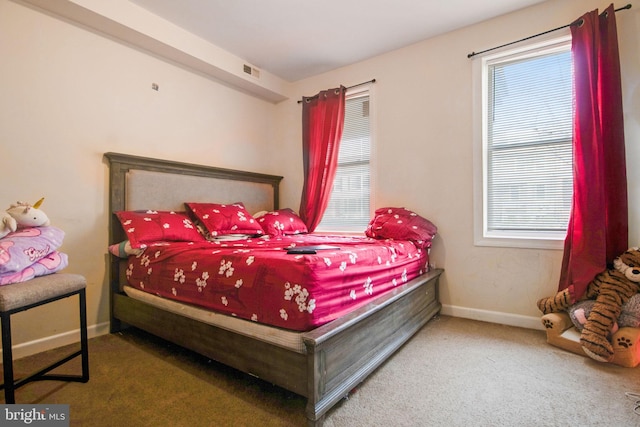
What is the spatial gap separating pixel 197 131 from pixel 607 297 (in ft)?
11.7

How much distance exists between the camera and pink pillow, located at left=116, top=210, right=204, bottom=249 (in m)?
2.27

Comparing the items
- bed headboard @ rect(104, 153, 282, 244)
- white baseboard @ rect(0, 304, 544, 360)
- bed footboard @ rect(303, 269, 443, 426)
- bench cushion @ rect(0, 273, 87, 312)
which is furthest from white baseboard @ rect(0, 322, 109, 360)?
bed footboard @ rect(303, 269, 443, 426)

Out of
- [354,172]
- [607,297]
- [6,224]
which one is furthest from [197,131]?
[607,297]

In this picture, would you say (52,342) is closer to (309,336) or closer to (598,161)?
(309,336)

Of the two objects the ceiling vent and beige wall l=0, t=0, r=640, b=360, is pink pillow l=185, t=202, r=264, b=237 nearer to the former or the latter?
beige wall l=0, t=0, r=640, b=360

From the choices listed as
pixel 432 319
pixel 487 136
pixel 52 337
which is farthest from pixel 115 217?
pixel 487 136

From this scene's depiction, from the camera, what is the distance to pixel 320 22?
2680mm

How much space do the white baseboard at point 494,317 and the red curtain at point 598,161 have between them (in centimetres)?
44

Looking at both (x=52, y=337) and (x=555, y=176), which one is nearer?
(x=52, y=337)

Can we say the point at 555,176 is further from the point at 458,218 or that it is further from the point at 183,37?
the point at 183,37

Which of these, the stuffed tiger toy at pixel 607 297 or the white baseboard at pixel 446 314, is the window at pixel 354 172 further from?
the stuffed tiger toy at pixel 607 297

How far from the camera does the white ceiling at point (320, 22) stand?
2447 millimetres

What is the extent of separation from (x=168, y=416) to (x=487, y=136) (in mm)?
2958

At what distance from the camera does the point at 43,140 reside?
2150 mm
